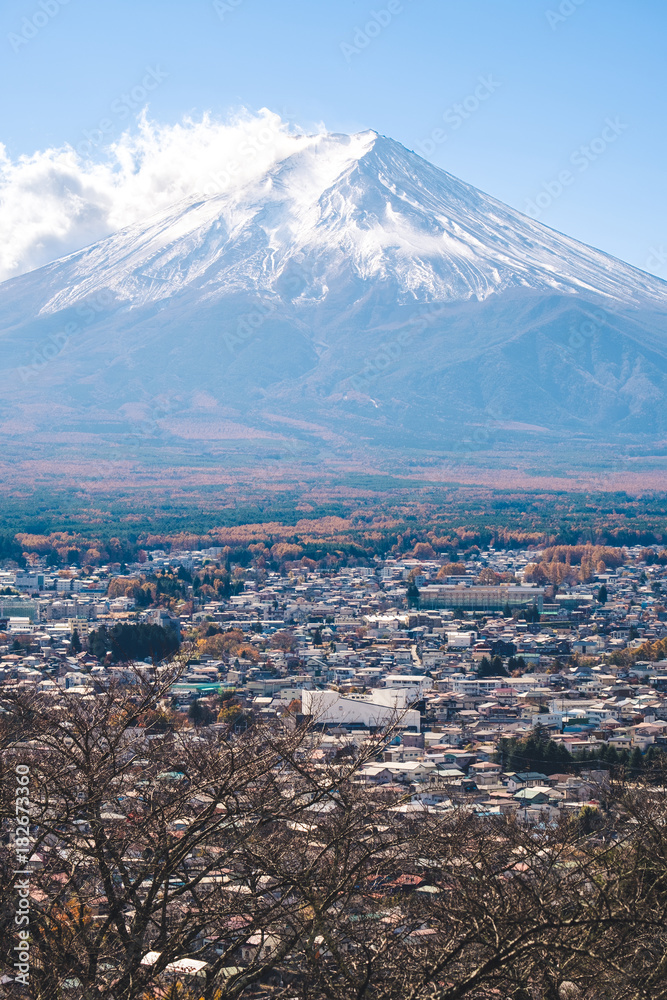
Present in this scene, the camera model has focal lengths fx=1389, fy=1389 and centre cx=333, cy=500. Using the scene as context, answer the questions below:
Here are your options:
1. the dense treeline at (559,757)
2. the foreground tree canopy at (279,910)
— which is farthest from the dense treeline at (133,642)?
the foreground tree canopy at (279,910)

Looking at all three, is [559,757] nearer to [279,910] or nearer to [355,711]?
[355,711]

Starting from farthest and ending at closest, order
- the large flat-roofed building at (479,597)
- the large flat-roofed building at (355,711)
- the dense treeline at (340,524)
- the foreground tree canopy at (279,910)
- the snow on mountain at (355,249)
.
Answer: the snow on mountain at (355,249), the dense treeline at (340,524), the large flat-roofed building at (479,597), the large flat-roofed building at (355,711), the foreground tree canopy at (279,910)

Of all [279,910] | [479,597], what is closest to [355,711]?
[279,910]

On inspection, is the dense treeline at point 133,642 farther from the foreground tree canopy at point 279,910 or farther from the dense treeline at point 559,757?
the foreground tree canopy at point 279,910

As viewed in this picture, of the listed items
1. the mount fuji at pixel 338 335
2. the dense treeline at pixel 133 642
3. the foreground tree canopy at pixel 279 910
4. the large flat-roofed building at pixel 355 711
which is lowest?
the large flat-roofed building at pixel 355 711

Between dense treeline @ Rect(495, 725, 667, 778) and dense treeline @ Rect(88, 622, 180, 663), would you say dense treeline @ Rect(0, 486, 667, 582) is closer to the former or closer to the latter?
dense treeline @ Rect(88, 622, 180, 663)
